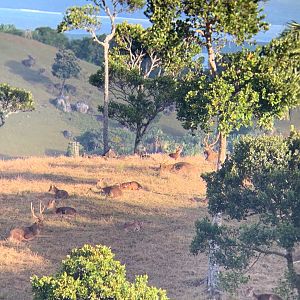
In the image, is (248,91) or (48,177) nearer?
(248,91)

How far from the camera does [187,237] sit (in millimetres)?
30609

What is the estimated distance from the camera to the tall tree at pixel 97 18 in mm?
44719

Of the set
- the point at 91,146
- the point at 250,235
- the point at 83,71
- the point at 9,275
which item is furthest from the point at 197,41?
the point at 83,71

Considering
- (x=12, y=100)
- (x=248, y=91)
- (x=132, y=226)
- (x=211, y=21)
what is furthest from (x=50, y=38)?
(x=248, y=91)

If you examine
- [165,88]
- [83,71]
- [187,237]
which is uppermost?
[83,71]

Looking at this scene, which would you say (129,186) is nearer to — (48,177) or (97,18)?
(48,177)

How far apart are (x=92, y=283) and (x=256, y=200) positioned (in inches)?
290

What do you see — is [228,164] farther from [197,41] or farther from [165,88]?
[165,88]

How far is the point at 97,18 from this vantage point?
151ft

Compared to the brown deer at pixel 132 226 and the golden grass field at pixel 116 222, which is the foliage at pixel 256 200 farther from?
the brown deer at pixel 132 226

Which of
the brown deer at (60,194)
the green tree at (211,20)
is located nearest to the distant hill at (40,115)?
the brown deer at (60,194)

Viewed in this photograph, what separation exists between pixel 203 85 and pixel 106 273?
10.1m

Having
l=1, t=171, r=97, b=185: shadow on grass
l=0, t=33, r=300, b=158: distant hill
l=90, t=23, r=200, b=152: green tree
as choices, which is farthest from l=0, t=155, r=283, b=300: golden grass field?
l=0, t=33, r=300, b=158: distant hill

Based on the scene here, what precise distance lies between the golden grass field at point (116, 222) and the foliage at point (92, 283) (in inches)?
220
